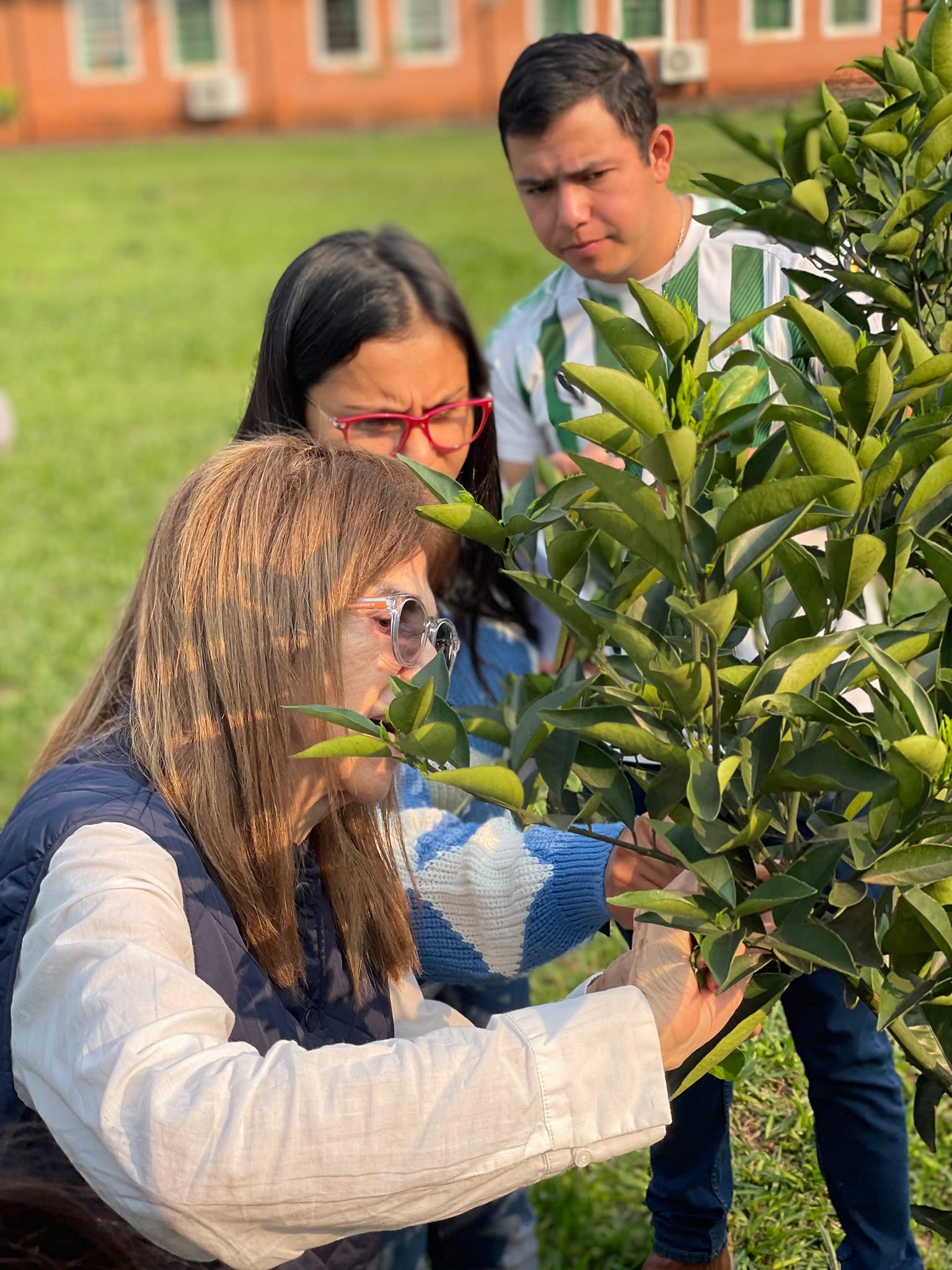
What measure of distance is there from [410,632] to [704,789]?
1.89ft

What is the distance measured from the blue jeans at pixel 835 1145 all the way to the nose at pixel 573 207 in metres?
1.26

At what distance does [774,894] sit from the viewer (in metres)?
1.02

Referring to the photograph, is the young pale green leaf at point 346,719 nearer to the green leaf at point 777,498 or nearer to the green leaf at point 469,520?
the green leaf at point 469,520

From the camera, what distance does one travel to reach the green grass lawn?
221cm

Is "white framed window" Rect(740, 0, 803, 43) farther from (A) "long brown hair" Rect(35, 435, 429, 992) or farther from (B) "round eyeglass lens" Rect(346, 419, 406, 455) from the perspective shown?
(A) "long brown hair" Rect(35, 435, 429, 992)

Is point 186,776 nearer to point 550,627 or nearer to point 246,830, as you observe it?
point 246,830

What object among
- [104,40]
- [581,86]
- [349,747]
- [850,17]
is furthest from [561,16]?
[104,40]

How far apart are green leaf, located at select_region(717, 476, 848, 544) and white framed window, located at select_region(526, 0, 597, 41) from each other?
6.64ft

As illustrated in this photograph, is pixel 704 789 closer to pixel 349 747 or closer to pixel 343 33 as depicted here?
pixel 349 747

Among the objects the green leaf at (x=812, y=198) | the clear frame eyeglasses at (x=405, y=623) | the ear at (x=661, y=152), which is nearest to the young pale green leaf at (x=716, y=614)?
the green leaf at (x=812, y=198)

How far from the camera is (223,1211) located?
3.74 feet

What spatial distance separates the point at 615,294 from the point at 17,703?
11.1 ft

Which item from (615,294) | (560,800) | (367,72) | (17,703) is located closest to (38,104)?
(367,72)

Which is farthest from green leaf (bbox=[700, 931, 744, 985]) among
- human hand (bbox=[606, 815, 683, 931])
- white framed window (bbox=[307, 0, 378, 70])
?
white framed window (bbox=[307, 0, 378, 70])
